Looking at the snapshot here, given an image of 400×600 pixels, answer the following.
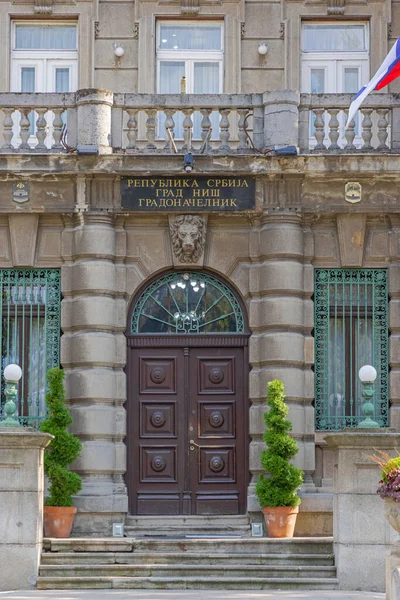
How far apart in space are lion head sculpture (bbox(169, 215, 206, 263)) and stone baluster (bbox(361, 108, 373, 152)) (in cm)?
281

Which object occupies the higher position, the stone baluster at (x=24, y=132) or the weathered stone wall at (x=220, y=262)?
the stone baluster at (x=24, y=132)

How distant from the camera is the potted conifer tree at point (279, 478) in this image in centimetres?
2089

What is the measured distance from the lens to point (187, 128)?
22.2 metres

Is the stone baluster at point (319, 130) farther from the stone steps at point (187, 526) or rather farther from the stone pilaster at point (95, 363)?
the stone steps at point (187, 526)

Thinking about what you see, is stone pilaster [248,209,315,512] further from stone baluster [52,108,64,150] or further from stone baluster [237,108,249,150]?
stone baluster [52,108,64,150]

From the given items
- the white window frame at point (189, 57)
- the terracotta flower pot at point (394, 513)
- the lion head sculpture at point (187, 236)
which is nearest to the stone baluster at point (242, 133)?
the lion head sculpture at point (187, 236)

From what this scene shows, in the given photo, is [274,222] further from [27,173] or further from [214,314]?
[27,173]

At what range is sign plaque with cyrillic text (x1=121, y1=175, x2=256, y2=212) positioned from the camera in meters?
22.2

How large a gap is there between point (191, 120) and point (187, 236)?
1.85m

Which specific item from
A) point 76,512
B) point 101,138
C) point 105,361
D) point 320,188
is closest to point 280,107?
point 320,188

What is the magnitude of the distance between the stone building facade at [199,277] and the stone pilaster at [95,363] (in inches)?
1.1

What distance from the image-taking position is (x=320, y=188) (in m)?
22.3

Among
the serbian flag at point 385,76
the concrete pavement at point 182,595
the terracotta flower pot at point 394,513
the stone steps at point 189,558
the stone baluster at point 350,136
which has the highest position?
the serbian flag at point 385,76

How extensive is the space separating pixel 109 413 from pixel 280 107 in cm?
540
